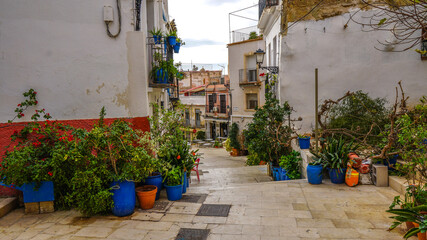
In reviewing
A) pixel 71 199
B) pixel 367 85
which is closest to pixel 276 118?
pixel 367 85

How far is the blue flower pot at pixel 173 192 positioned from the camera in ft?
19.7

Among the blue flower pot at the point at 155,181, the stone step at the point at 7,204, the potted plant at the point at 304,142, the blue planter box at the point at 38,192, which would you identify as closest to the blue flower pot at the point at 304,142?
the potted plant at the point at 304,142

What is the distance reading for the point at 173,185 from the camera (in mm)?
6051

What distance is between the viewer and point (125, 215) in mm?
5219

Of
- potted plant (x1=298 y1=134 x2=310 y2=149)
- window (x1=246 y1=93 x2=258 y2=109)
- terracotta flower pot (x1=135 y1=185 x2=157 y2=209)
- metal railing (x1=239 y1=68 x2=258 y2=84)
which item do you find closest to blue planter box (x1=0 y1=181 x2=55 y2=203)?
terracotta flower pot (x1=135 y1=185 x2=157 y2=209)

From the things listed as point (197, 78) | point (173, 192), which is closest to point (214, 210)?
point (173, 192)

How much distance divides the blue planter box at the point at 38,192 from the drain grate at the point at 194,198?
2.45 meters

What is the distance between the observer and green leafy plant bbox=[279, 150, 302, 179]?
8.46 metres

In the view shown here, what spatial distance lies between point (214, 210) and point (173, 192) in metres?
1.01

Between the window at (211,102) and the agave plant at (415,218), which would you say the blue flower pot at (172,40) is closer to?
the agave plant at (415,218)

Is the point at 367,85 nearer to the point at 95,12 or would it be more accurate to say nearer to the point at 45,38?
the point at 95,12

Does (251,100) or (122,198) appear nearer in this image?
(122,198)

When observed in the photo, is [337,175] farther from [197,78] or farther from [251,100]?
[197,78]

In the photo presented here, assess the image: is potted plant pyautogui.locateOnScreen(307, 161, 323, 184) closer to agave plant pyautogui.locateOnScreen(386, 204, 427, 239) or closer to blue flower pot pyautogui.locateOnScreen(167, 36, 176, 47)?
agave plant pyautogui.locateOnScreen(386, 204, 427, 239)
